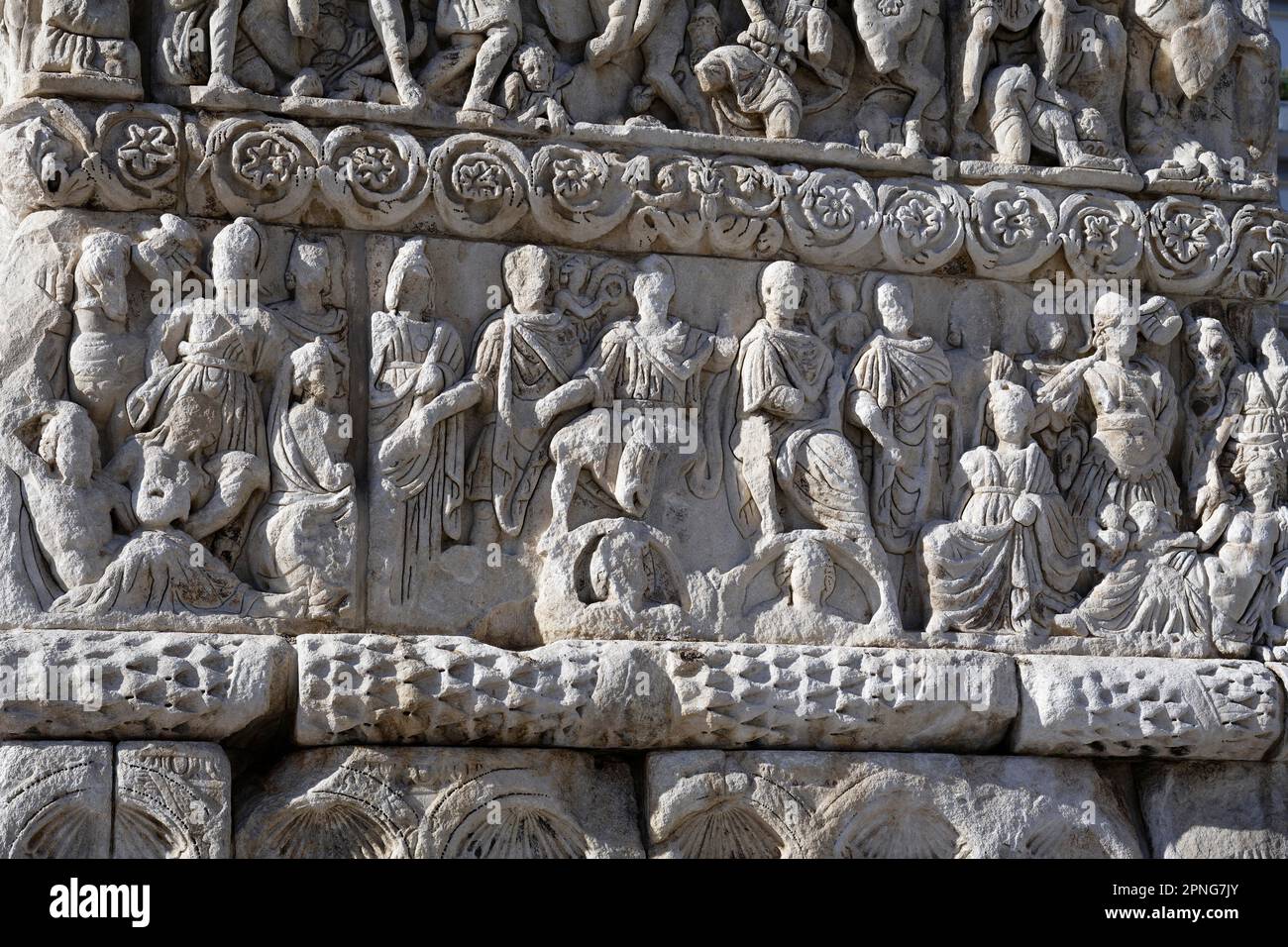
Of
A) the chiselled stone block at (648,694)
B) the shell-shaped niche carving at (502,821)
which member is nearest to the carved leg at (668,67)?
the chiselled stone block at (648,694)

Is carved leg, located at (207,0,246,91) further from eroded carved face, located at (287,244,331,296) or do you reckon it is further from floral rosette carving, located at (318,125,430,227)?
eroded carved face, located at (287,244,331,296)

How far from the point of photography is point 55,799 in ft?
24.6

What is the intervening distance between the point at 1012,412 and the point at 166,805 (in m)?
3.53

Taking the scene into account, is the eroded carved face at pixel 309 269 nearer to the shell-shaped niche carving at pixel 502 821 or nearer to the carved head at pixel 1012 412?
the shell-shaped niche carving at pixel 502 821

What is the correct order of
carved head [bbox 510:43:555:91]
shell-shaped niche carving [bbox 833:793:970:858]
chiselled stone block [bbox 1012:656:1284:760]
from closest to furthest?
shell-shaped niche carving [bbox 833:793:970:858]
chiselled stone block [bbox 1012:656:1284:760]
carved head [bbox 510:43:555:91]

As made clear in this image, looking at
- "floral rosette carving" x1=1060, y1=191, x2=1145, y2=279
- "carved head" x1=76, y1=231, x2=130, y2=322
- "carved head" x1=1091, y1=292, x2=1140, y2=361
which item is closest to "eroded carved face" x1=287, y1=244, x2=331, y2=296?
"carved head" x1=76, y1=231, x2=130, y2=322

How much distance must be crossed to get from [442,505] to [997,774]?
2.29 m

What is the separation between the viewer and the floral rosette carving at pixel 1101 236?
29.5 feet

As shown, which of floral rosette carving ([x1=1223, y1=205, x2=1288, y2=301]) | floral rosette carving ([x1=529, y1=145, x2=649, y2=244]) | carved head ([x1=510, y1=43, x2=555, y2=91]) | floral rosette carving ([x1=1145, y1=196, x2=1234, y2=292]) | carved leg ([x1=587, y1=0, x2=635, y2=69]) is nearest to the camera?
floral rosette carving ([x1=529, y1=145, x2=649, y2=244])

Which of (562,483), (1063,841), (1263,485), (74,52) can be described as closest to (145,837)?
(562,483)

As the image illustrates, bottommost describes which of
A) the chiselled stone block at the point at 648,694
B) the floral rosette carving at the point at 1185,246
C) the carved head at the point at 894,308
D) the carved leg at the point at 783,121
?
the chiselled stone block at the point at 648,694

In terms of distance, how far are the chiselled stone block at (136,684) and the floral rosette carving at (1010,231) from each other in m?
3.22

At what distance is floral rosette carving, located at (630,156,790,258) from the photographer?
8586 millimetres

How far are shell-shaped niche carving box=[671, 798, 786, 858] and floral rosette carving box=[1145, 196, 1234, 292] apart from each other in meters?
2.81
